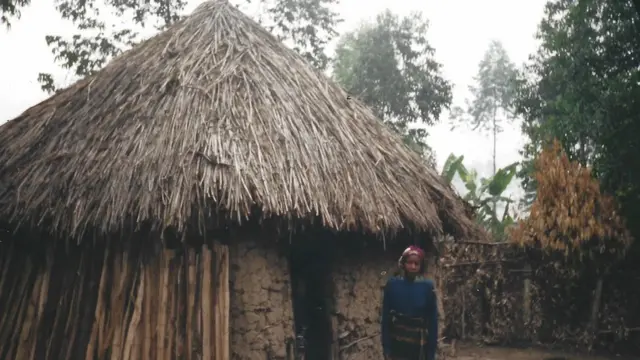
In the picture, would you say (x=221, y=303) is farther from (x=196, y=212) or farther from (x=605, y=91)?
(x=605, y=91)

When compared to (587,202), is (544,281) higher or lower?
lower

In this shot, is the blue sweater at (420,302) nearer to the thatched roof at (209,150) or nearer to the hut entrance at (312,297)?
the thatched roof at (209,150)

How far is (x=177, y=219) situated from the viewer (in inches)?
177

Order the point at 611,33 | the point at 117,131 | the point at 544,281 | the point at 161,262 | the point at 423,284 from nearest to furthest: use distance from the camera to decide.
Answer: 1. the point at 423,284
2. the point at 161,262
3. the point at 117,131
4. the point at 544,281
5. the point at 611,33

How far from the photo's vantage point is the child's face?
169 inches

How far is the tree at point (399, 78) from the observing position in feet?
65.4

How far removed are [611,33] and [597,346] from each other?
19.3 ft

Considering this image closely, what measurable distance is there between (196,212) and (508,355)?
6848mm

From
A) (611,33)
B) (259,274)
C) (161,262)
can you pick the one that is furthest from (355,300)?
(611,33)

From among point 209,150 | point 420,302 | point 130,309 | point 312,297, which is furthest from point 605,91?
point 130,309

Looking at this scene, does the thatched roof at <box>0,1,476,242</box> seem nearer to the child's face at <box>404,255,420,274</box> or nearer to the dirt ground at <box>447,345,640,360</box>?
the child's face at <box>404,255,420,274</box>

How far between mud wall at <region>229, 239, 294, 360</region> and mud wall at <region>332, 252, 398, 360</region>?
0.72m

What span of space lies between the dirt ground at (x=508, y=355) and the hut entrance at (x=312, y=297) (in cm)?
339

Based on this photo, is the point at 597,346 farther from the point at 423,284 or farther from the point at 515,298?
the point at 423,284
